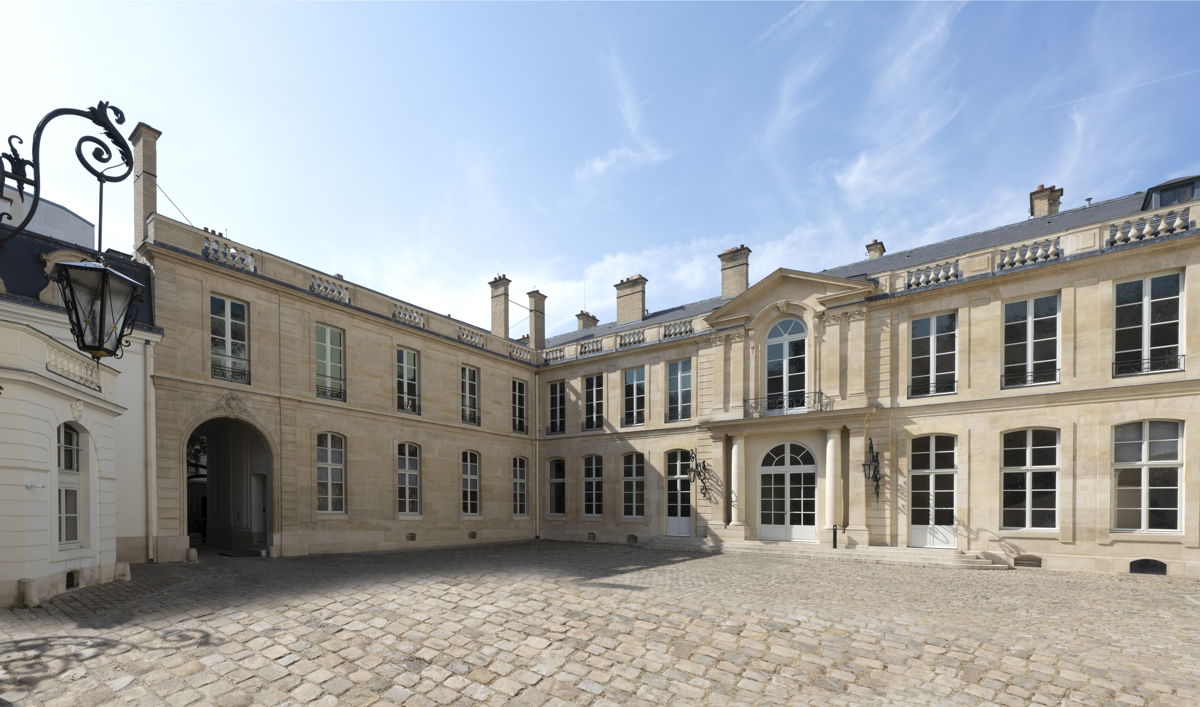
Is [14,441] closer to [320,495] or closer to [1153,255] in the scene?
[320,495]

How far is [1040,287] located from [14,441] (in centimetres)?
1927

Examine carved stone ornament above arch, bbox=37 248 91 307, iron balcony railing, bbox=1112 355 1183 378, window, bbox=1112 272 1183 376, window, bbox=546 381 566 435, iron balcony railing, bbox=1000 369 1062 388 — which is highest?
carved stone ornament above arch, bbox=37 248 91 307

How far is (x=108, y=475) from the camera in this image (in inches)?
408

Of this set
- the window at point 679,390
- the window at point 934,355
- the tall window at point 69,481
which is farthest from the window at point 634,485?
the tall window at point 69,481

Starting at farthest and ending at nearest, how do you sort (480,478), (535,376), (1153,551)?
(535,376)
(480,478)
(1153,551)

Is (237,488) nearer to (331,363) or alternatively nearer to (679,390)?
(331,363)

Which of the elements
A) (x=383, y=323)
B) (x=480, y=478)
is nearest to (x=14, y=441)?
(x=383, y=323)

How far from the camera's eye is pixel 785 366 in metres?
17.8

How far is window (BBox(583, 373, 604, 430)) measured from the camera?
21.8 m

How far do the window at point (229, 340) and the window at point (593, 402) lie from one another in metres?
11.1

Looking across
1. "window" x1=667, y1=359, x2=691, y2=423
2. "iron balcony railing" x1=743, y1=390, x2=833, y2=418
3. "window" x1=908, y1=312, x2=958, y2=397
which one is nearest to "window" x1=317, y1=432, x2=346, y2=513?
"window" x1=667, y1=359, x2=691, y2=423

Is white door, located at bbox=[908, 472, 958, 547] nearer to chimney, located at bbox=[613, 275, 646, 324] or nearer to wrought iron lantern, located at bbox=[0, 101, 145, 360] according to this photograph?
chimney, located at bbox=[613, 275, 646, 324]

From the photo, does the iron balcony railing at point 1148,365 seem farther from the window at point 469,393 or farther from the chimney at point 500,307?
the chimney at point 500,307

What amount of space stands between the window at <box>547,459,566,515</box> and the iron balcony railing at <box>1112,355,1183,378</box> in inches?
630
